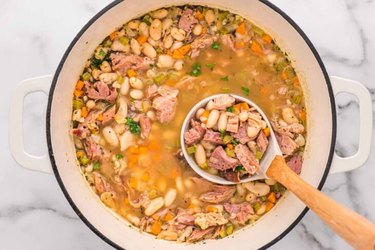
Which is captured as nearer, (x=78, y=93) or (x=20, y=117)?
(x=20, y=117)

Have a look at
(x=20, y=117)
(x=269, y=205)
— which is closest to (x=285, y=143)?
(x=269, y=205)

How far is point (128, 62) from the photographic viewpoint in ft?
5.45

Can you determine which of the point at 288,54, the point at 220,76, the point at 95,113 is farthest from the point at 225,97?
the point at 95,113

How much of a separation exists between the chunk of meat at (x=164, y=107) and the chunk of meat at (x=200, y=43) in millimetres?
120

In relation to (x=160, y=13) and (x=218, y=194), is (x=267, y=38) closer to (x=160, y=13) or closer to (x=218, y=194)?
(x=160, y=13)

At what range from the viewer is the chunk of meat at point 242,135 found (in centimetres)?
162

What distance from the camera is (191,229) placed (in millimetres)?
1716

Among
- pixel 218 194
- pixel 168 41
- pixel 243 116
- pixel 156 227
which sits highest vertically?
pixel 168 41

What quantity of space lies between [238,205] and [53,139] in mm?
471

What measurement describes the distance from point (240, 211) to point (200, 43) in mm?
417

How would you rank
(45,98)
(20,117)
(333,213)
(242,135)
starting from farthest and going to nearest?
(45,98)
(242,135)
(20,117)
(333,213)

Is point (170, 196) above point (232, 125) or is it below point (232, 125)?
below

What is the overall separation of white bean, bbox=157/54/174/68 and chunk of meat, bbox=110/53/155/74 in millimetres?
19

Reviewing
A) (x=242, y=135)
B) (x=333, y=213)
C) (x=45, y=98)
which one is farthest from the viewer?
(x=45, y=98)
